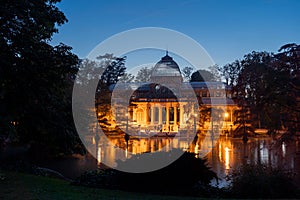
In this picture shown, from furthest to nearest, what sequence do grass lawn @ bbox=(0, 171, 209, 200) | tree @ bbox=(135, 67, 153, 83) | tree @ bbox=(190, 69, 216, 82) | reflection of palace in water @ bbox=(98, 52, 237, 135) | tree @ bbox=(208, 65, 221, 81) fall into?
1. tree @ bbox=(135, 67, 153, 83)
2. tree @ bbox=(190, 69, 216, 82)
3. tree @ bbox=(208, 65, 221, 81)
4. reflection of palace in water @ bbox=(98, 52, 237, 135)
5. grass lawn @ bbox=(0, 171, 209, 200)

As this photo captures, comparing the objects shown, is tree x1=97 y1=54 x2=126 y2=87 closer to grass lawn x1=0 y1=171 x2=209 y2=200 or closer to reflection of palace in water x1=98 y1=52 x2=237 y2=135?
reflection of palace in water x1=98 y1=52 x2=237 y2=135

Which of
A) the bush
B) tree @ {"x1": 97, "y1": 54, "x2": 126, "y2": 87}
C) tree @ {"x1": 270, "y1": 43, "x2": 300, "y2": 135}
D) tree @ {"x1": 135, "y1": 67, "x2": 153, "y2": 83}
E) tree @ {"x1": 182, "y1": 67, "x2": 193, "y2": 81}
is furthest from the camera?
tree @ {"x1": 182, "y1": 67, "x2": 193, "y2": 81}

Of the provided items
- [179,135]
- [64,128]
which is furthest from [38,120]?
[179,135]

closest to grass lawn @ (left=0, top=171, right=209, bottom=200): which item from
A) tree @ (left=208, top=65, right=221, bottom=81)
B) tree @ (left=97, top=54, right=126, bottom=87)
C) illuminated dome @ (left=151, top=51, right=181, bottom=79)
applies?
tree @ (left=97, top=54, right=126, bottom=87)


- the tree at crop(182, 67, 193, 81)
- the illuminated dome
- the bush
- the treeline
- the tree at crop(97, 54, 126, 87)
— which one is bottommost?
the bush

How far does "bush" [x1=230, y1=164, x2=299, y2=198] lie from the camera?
22.6 feet

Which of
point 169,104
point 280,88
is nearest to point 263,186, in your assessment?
point 280,88

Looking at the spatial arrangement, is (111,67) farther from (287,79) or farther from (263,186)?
(263,186)

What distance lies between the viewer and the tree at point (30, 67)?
7230 mm

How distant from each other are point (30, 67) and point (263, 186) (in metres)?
6.16

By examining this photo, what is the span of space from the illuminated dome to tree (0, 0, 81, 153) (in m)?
33.8

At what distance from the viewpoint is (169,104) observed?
3594cm

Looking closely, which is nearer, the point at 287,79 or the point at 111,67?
the point at 287,79

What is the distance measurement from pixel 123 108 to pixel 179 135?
6.08 m
